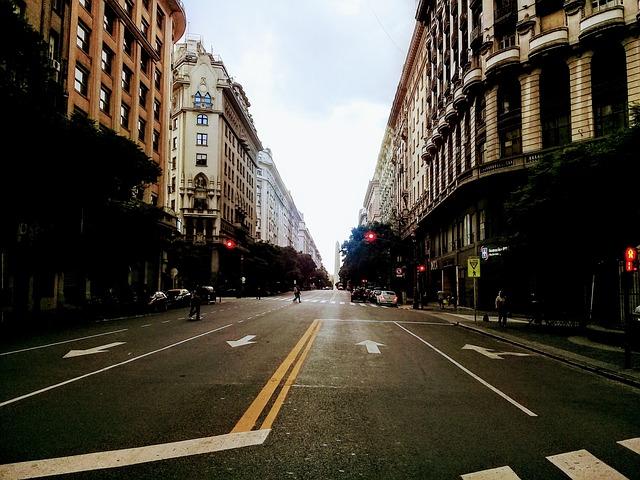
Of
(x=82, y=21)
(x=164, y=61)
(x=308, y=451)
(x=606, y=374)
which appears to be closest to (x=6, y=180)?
(x=308, y=451)

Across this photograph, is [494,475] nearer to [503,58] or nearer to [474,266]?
[474,266]

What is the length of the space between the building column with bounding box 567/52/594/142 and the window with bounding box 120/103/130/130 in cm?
3373

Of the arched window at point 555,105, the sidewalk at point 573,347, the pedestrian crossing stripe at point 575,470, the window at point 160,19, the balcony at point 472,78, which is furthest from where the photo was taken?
the window at point 160,19

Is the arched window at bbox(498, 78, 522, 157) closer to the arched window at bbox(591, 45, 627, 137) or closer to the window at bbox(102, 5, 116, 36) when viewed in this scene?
the arched window at bbox(591, 45, 627, 137)

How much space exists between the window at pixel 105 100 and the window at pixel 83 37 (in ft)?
9.78

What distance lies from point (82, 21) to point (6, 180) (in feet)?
74.2

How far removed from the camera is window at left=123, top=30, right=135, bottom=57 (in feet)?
133

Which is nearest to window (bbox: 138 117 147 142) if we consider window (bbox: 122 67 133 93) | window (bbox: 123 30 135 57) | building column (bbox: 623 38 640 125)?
window (bbox: 122 67 133 93)

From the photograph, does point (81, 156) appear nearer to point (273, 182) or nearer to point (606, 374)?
point (606, 374)

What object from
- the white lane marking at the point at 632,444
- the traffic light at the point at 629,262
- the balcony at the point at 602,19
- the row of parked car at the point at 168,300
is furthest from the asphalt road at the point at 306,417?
the balcony at the point at 602,19

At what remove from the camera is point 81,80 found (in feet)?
111

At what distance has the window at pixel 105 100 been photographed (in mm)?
36250

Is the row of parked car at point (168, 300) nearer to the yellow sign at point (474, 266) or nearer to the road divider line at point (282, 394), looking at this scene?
the yellow sign at point (474, 266)

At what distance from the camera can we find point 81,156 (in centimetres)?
2042
